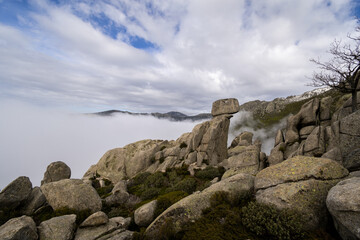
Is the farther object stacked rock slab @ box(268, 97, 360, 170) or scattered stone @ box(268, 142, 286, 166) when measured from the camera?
scattered stone @ box(268, 142, 286, 166)

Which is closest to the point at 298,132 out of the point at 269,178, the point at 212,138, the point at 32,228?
the point at 212,138

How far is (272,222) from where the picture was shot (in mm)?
8688

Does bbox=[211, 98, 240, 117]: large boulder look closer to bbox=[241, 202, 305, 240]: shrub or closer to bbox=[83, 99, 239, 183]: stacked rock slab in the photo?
bbox=[83, 99, 239, 183]: stacked rock slab

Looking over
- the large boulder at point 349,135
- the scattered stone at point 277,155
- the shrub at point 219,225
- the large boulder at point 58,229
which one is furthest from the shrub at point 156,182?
the large boulder at point 349,135

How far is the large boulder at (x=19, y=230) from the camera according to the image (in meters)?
8.32

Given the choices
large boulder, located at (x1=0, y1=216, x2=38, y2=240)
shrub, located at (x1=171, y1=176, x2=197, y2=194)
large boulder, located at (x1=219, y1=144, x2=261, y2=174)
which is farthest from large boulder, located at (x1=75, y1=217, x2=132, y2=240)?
large boulder, located at (x1=219, y1=144, x2=261, y2=174)

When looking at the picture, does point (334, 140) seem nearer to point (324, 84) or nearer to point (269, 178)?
point (324, 84)

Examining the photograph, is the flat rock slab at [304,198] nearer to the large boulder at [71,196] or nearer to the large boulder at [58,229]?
the large boulder at [58,229]

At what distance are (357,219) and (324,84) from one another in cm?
2707

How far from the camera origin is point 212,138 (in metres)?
38.3

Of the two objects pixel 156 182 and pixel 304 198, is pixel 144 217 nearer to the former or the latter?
pixel 304 198

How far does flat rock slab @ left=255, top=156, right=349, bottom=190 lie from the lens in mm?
10984

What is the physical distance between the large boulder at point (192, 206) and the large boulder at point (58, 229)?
5.06 meters

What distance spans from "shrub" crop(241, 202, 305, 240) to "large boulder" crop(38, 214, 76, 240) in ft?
36.2
